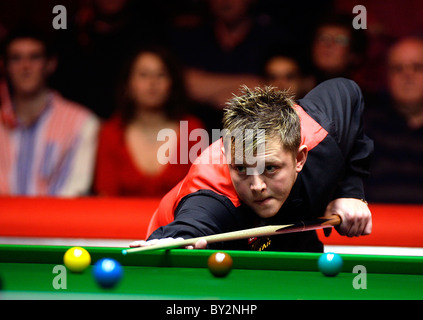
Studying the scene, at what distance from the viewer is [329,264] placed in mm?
1992

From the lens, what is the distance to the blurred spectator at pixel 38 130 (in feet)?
19.7

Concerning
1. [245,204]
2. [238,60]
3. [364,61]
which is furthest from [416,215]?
[245,204]

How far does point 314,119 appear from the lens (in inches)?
109

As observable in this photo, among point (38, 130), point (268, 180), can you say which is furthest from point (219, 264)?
point (38, 130)

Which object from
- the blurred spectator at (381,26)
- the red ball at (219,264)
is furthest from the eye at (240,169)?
the blurred spectator at (381,26)

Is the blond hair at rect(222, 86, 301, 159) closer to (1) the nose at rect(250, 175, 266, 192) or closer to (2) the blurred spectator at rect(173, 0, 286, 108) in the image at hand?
(1) the nose at rect(250, 175, 266, 192)

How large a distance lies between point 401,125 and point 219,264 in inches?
162

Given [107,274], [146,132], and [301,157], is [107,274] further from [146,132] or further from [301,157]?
[146,132]

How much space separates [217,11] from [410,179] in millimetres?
2307


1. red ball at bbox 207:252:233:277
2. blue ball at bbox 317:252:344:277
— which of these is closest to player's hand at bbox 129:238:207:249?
red ball at bbox 207:252:233:277

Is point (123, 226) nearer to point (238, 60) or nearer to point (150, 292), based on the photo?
point (238, 60)

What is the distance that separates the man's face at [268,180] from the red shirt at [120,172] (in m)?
3.52
